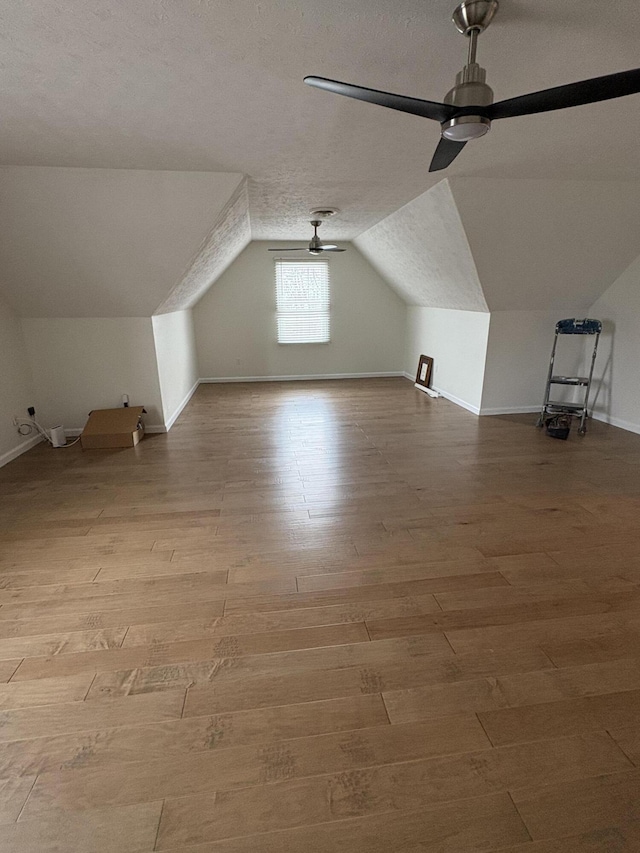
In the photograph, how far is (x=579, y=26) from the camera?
148 centimetres

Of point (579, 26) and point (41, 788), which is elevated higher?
point (579, 26)

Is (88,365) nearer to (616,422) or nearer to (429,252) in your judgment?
(429,252)

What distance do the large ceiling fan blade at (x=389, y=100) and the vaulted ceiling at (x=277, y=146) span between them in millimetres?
221

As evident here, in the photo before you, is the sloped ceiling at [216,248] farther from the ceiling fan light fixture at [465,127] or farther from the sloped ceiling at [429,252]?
the ceiling fan light fixture at [465,127]

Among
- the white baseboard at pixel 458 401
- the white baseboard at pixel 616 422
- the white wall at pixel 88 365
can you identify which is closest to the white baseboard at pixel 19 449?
the white wall at pixel 88 365

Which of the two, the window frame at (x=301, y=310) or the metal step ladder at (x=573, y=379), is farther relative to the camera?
the window frame at (x=301, y=310)

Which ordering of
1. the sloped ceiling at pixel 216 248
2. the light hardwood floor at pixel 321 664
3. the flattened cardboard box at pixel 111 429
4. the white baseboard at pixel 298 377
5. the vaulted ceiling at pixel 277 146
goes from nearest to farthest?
the light hardwood floor at pixel 321 664 → the vaulted ceiling at pixel 277 146 → the sloped ceiling at pixel 216 248 → the flattened cardboard box at pixel 111 429 → the white baseboard at pixel 298 377

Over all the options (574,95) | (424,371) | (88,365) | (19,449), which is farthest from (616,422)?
(19,449)

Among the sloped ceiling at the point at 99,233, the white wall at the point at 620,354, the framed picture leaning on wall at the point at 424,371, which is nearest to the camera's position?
the sloped ceiling at the point at 99,233

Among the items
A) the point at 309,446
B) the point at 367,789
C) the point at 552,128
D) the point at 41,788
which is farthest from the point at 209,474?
the point at 552,128

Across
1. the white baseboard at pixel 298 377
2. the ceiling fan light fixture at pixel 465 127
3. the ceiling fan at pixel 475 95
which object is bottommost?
the white baseboard at pixel 298 377

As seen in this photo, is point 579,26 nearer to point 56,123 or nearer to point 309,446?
point 56,123

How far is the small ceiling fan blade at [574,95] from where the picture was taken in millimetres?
1321

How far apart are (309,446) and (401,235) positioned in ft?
8.82
